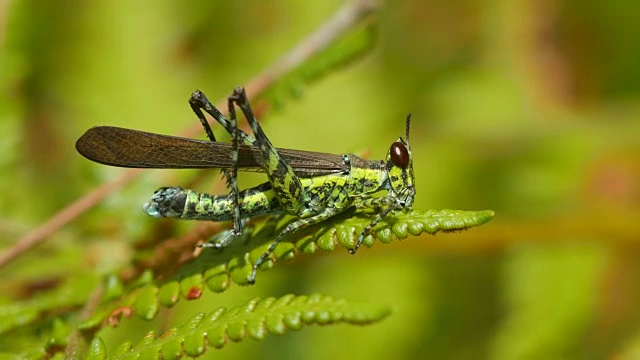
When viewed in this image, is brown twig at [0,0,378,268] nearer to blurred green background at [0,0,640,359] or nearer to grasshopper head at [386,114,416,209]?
blurred green background at [0,0,640,359]

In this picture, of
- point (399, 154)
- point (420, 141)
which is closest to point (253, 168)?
point (399, 154)

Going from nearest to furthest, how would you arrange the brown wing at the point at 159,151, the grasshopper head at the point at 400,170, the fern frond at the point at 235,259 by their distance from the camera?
the fern frond at the point at 235,259, the brown wing at the point at 159,151, the grasshopper head at the point at 400,170

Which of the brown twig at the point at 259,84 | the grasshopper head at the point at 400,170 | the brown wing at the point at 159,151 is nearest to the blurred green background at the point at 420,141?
the brown twig at the point at 259,84

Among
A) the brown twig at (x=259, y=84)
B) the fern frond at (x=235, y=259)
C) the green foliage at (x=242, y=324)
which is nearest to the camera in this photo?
the green foliage at (x=242, y=324)

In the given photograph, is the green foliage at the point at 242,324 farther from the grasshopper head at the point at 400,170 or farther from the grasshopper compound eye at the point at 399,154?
the grasshopper compound eye at the point at 399,154

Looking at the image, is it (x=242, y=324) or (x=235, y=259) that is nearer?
(x=242, y=324)

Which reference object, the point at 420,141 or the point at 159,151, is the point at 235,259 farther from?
the point at 420,141

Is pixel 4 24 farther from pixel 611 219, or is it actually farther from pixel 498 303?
pixel 611 219

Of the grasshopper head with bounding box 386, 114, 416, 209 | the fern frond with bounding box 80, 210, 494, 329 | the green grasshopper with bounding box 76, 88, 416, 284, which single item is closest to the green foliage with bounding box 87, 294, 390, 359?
the fern frond with bounding box 80, 210, 494, 329
